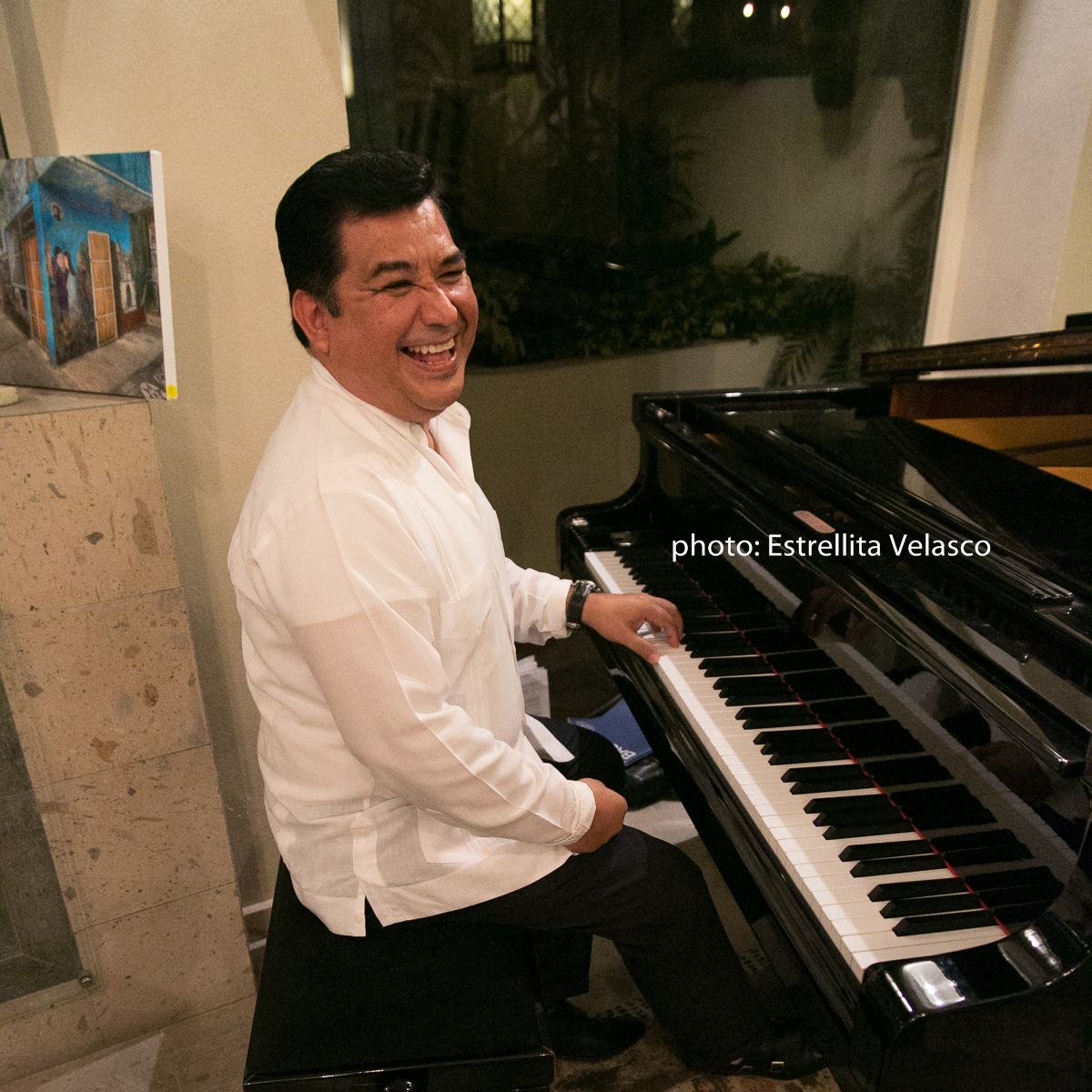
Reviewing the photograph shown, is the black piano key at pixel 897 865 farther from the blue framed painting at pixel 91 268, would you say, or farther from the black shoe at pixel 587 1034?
the blue framed painting at pixel 91 268

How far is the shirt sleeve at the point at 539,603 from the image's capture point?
5.81 ft

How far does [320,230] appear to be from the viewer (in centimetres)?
115

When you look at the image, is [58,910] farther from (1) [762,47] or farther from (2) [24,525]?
(1) [762,47]

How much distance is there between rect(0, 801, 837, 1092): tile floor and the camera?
1.69m

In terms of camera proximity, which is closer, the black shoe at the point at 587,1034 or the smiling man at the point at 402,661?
the smiling man at the point at 402,661

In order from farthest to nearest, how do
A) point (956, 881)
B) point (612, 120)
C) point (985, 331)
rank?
point (985, 331) → point (612, 120) → point (956, 881)

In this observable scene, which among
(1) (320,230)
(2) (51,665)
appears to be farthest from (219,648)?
(1) (320,230)

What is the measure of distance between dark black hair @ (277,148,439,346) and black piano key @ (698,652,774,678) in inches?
35.1

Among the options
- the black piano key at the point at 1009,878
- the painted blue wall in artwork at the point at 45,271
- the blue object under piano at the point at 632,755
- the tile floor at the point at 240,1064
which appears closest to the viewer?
the black piano key at the point at 1009,878

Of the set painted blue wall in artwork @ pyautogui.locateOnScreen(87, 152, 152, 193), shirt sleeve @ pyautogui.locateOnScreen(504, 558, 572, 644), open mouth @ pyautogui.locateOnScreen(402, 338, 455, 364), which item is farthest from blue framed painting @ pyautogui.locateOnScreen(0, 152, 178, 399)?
shirt sleeve @ pyautogui.locateOnScreen(504, 558, 572, 644)

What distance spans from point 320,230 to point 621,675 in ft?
3.50

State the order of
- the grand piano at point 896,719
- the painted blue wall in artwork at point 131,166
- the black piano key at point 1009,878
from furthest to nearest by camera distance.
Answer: the painted blue wall in artwork at point 131,166 < the black piano key at point 1009,878 < the grand piano at point 896,719

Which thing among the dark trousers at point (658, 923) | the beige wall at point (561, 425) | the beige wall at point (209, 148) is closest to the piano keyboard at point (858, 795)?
the dark trousers at point (658, 923)

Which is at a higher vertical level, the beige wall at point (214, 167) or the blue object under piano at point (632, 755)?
the beige wall at point (214, 167)
